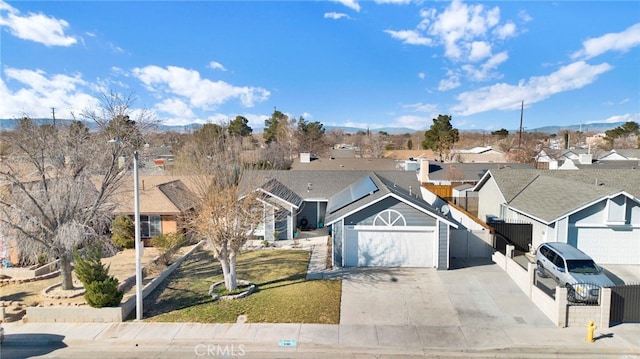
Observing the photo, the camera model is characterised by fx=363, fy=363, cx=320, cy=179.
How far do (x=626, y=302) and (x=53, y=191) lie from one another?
21.7 metres

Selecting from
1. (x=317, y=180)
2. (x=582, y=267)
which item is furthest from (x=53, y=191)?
(x=582, y=267)

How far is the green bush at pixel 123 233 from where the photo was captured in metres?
21.8

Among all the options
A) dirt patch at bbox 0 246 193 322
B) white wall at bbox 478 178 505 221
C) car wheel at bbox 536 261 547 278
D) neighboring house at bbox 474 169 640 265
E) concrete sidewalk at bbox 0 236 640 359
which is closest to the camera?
concrete sidewalk at bbox 0 236 640 359

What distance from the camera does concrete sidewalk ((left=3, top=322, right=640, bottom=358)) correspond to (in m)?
11.1

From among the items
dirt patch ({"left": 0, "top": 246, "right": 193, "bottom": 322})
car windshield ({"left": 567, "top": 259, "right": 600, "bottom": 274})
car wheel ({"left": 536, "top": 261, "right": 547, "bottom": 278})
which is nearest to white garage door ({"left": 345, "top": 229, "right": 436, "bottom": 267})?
car wheel ({"left": 536, "top": 261, "right": 547, "bottom": 278})

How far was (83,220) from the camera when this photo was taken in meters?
15.5

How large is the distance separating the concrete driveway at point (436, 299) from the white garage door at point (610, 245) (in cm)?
515

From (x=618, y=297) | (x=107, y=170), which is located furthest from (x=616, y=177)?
(x=107, y=170)

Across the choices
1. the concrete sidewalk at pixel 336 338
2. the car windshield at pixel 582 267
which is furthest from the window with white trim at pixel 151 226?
the car windshield at pixel 582 267

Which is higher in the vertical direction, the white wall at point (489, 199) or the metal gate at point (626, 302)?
the white wall at point (489, 199)

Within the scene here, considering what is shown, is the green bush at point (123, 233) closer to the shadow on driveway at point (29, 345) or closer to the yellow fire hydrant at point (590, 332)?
the shadow on driveway at point (29, 345)

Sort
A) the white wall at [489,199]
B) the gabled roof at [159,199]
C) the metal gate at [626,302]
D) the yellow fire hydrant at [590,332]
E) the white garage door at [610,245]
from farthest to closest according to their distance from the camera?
the white wall at [489,199] → the gabled roof at [159,199] → the white garage door at [610,245] → the metal gate at [626,302] → the yellow fire hydrant at [590,332]

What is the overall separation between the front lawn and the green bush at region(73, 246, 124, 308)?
1.47 meters

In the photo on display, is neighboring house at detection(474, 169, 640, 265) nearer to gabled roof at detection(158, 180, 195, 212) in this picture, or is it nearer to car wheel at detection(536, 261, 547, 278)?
car wheel at detection(536, 261, 547, 278)
